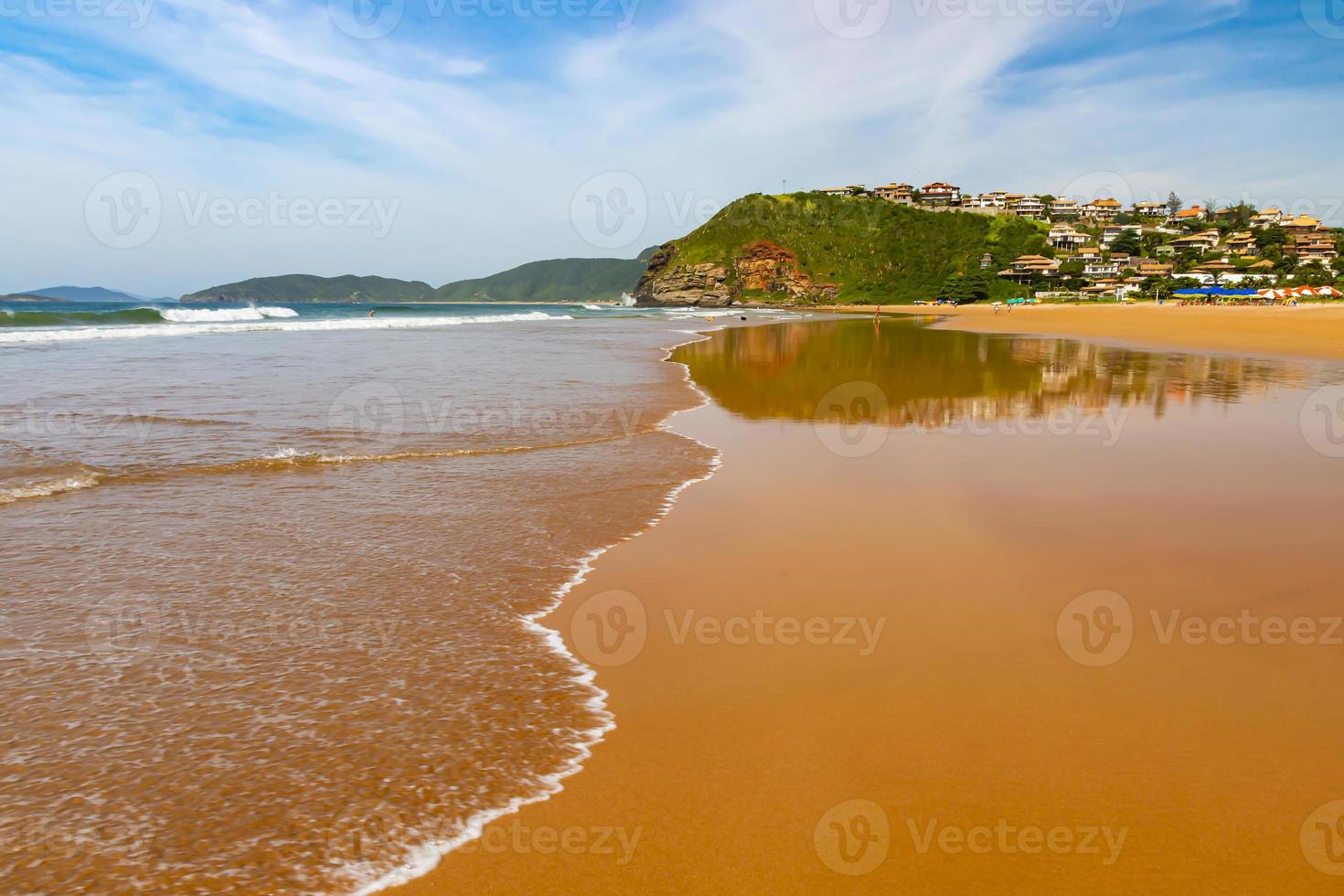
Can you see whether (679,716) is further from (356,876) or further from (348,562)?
(348,562)

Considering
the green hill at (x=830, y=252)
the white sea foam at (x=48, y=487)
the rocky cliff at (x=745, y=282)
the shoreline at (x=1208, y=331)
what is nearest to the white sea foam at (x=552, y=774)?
the white sea foam at (x=48, y=487)

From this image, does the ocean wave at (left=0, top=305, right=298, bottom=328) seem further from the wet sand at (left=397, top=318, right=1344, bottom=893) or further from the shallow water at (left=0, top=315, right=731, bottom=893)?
the wet sand at (left=397, top=318, right=1344, bottom=893)

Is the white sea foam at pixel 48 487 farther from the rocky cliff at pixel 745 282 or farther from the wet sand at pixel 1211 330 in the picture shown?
the rocky cliff at pixel 745 282

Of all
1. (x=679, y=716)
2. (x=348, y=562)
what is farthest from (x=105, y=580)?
(x=679, y=716)

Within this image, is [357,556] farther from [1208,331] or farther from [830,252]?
[830,252]

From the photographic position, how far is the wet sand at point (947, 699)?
115 inches

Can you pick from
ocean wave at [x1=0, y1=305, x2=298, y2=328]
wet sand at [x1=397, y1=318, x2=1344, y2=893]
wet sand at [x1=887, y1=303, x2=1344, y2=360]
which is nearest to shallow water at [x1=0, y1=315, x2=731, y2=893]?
wet sand at [x1=397, y1=318, x2=1344, y2=893]

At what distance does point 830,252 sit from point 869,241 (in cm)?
929

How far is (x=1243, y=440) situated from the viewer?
35.1ft

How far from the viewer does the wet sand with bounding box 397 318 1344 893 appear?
293 cm

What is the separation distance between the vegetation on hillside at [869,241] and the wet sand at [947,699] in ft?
395

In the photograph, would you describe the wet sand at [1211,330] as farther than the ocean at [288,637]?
Yes

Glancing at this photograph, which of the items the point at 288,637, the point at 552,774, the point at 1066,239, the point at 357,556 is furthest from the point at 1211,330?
the point at 1066,239

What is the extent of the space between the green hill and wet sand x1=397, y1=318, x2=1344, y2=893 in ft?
418
